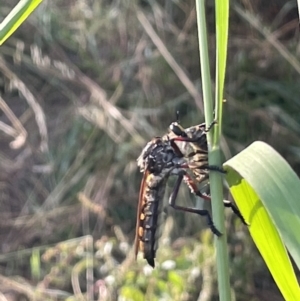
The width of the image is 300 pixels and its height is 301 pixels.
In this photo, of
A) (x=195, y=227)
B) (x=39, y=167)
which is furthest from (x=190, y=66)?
(x=39, y=167)

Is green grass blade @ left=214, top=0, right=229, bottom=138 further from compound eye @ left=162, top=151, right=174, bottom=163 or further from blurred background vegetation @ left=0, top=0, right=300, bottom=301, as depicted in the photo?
blurred background vegetation @ left=0, top=0, right=300, bottom=301

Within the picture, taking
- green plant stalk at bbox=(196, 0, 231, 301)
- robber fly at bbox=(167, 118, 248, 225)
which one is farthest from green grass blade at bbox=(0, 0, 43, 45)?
robber fly at bbox=(167, 118, 248, 225)

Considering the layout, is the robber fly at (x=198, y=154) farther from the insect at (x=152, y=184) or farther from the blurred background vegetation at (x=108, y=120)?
the blurred background vegetation at (x=108, y=120)

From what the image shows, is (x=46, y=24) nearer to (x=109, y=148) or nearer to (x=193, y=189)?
(x=109, y=148)

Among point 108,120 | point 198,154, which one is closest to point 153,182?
point 198,154

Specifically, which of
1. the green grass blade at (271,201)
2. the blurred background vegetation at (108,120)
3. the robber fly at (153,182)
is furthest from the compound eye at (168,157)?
the blurred background vegetation at (108,120)

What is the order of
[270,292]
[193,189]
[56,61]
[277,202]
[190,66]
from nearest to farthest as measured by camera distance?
1. [277,202]
2. [193,189]
3. [270,292]
4. [190,66]
5. [56,61]
